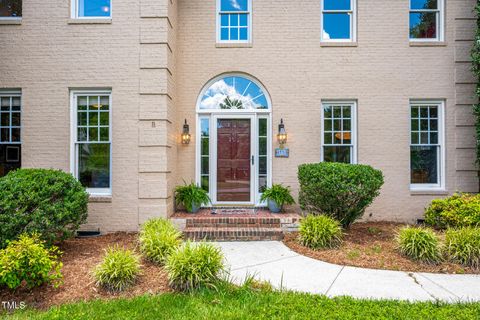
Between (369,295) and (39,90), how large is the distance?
24.5ft

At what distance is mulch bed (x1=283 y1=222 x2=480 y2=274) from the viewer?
177 inches

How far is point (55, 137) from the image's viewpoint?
6.38 meters

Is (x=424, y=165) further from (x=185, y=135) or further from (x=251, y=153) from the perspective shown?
(x=185, y=135)

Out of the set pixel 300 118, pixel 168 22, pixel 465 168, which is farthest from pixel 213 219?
pixel 465 168

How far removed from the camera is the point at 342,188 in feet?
18.4

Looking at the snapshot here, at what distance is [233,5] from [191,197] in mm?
5122

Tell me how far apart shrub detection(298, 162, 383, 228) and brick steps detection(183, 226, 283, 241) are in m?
1.13

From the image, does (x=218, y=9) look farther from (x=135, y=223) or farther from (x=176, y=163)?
(x=135, y=223)

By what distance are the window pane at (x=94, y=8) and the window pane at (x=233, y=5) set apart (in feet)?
9.21

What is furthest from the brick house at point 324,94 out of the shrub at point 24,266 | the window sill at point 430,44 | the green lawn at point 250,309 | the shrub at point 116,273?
the green lawn at point 250,309

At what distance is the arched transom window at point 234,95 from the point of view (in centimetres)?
751

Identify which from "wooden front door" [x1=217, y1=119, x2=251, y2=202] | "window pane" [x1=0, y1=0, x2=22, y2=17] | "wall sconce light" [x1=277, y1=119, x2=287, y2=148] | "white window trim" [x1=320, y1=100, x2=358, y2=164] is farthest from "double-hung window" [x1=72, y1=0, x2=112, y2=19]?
"white window trim" [x1=320, y1=100, x2=358, y2=164]

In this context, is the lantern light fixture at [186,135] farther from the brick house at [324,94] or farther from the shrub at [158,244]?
the shrub at [158,244]

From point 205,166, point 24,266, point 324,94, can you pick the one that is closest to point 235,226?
point 205,166
